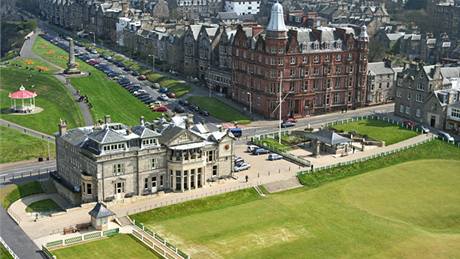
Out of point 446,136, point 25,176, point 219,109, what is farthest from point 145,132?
point 446,136

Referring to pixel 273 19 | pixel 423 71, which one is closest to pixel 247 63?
pixel 273 19

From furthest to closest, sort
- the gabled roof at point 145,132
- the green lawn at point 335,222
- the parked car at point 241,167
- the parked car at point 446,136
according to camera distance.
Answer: the parked car at point 446,136 → the parked car at point 241,167 → the gabled roof at point 145,132 → the green lawn at point 335,222

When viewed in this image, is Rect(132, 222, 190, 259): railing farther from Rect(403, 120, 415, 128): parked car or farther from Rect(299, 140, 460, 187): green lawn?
Rect(403, 120, 415, 128): parked car

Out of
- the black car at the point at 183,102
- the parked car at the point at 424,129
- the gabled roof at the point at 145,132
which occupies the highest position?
the gabled roof at the point at 145,132

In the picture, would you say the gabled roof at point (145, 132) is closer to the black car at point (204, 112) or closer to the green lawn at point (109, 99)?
the green lawn at point (109, 99)

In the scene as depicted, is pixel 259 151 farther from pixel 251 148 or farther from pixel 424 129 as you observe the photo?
pixel 424 129

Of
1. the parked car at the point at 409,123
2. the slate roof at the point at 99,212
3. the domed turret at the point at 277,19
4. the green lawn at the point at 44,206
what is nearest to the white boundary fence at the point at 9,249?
the slate roof at the point at 99,212
